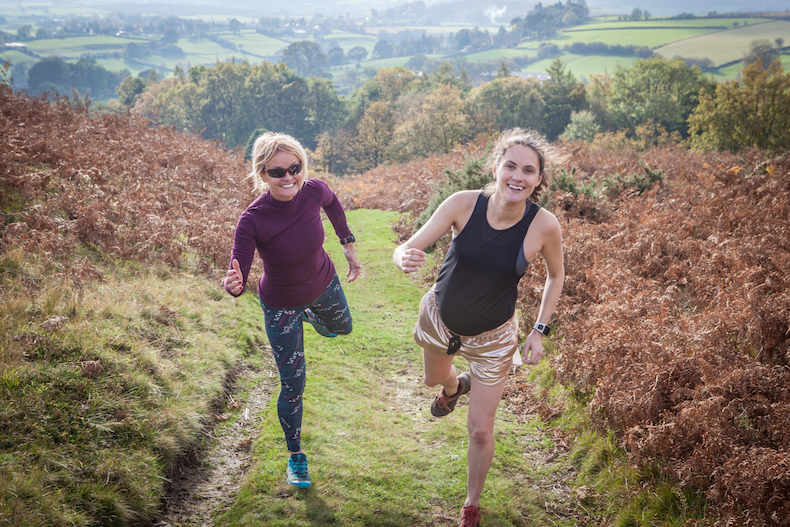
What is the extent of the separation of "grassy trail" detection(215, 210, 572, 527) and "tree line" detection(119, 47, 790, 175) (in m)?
13.1

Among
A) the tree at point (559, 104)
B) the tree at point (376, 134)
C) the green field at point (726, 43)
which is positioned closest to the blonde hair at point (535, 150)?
the tree at point (376, 134)

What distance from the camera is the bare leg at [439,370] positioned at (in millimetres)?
3914

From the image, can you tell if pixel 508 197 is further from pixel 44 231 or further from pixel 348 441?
pixel 44 231

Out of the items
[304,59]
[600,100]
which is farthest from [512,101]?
[304,59]

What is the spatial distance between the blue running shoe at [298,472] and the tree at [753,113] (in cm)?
3604

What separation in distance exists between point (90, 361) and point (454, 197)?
378 centimetres

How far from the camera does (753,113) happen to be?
32656mm

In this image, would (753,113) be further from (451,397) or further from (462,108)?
(451,397)

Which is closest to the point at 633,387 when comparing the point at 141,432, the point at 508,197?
the point at 508,197

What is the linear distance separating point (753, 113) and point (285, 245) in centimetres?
4140

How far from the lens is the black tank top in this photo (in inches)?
126

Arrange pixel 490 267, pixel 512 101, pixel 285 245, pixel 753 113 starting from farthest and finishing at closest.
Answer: pixel 512 101, pixel 753 113, pixel 285 245, pixel 490 267

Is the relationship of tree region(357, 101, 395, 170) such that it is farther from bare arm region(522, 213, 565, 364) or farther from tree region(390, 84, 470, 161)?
bare arm region(522, 213, 565, 364)

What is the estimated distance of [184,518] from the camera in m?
3.61
